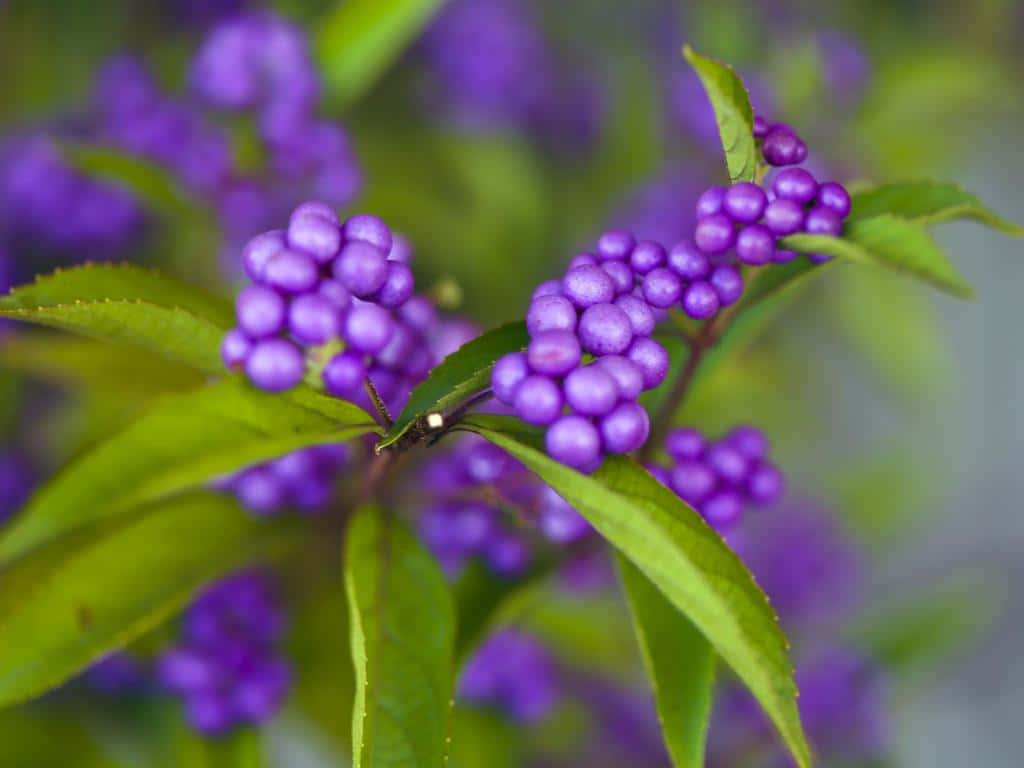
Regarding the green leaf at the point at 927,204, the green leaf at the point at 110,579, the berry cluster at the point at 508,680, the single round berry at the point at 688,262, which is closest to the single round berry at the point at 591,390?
the single round berry at the point at 688,262

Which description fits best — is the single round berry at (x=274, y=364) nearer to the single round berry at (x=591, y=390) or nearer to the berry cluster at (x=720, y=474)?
the single round berry at (x=591, y=390)

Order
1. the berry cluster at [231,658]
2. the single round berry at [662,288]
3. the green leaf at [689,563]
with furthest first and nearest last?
the berry cluster at [231,658]
the single round berry at [662,288]
the green leaf at [689,563]

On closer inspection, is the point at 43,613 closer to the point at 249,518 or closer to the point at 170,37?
the point at 249,518

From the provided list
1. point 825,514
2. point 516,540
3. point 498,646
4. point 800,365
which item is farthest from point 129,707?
point 800,365

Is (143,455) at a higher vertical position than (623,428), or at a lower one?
higher

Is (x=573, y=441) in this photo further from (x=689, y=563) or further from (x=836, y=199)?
(x=836, y=199)

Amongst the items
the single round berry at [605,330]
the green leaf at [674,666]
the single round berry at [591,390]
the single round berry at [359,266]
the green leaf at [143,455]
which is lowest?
the green leaf at [674,666]

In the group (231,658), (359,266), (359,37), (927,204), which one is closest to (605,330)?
(359,266)
